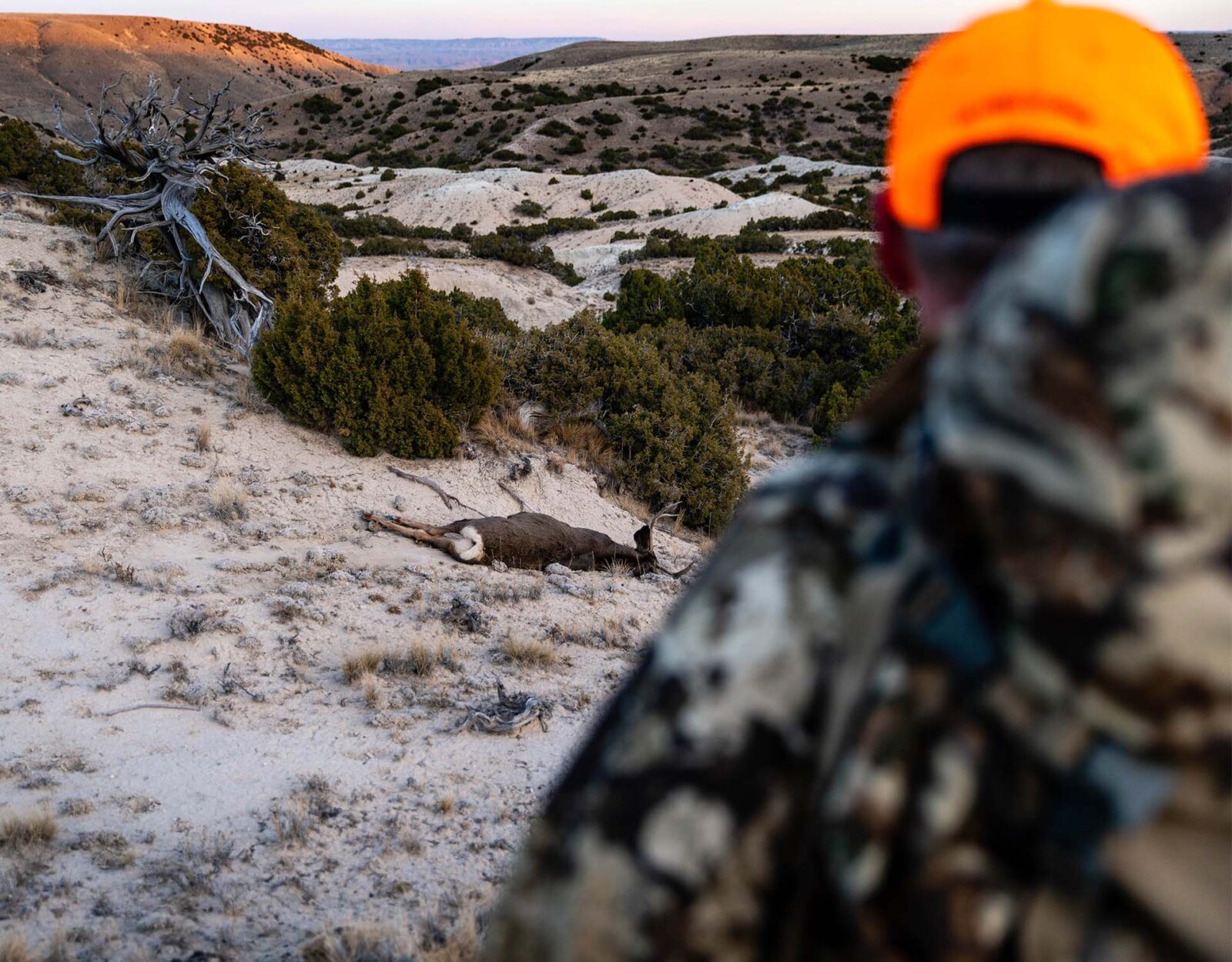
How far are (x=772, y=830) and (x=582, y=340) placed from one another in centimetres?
834

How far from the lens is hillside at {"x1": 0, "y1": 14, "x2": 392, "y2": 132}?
60.4 metres

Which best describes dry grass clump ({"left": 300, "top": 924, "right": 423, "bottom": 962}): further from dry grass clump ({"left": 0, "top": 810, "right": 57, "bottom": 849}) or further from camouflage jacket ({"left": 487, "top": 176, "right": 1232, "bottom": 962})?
camouflage jacket ({"left": 487, "top": 176, "right": 1232, "bottom": 962})

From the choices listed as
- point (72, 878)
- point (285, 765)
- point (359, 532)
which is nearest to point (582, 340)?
point (359, 532)

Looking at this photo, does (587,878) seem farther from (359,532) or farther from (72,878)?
(359,532)

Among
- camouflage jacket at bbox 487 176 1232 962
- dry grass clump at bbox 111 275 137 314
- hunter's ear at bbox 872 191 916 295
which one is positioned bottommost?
dry grass clump at bbox 111 275 137 314

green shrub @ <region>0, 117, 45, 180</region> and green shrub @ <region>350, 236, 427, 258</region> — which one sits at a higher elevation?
green shrub @ <region>0, 117, 45, 180</region>

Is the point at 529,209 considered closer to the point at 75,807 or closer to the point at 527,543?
the point at 527,543

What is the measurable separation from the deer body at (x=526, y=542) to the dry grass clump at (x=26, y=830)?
10.4ft

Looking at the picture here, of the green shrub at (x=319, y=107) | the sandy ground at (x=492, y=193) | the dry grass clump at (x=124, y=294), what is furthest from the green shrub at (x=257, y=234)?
the green shrub at (x=319, y=107)

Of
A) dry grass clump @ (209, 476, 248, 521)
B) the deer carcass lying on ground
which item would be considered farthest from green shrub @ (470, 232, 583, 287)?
dry grass clump @ (209, 476, 248, 521)

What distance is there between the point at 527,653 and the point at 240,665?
57.5 inches

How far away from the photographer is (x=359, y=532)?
6016 millimetres

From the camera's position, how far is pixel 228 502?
5887mm

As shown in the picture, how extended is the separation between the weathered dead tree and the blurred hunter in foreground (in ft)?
27.8
